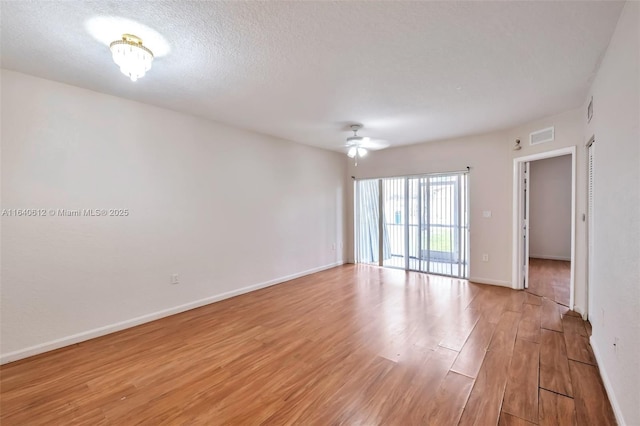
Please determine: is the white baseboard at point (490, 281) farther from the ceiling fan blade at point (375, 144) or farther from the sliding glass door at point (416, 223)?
the ceiling fan blade at point (375, 144)

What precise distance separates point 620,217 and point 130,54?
354 centimetres

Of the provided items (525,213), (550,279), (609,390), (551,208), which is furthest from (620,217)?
(551,208)

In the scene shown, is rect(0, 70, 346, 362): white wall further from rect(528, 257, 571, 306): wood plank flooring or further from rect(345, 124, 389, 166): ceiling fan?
rect(528, 257, 571, 306): wood plank flooring

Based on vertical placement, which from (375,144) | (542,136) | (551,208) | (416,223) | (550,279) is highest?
(375,144)

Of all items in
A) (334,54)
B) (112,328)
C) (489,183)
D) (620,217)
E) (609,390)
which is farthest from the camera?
(489,183)

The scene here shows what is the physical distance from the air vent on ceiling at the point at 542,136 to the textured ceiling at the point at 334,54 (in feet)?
1.02

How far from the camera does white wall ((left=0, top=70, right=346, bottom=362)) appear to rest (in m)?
2.54

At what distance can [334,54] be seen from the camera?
2199mm

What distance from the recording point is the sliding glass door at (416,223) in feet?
16.7

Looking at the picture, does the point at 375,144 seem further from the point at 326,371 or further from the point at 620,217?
the point at 326,371

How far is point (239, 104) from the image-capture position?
328cm

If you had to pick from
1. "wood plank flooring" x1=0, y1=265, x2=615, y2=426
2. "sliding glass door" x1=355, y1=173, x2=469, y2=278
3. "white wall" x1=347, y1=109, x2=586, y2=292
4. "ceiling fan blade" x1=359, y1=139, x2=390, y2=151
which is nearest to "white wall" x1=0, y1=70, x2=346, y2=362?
"wood plank flooring" x1=0, y1=265, x2=615, y2=426

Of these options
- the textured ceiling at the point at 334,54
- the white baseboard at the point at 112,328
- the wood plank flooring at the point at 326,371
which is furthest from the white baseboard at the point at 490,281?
the white baseboard at the point at 112,328

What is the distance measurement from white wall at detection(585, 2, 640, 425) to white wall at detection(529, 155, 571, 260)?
534 cm
